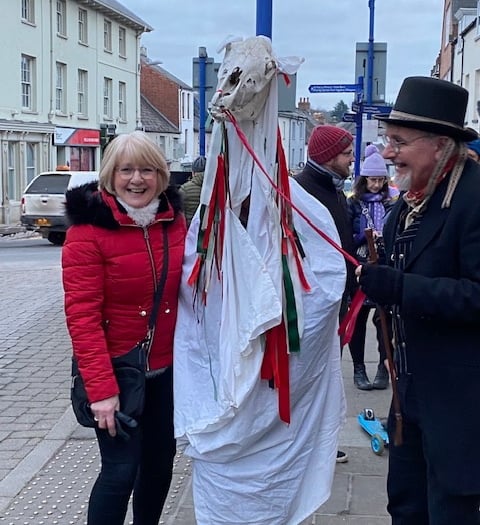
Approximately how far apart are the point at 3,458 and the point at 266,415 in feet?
8.21

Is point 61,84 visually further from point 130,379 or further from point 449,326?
point 449,326

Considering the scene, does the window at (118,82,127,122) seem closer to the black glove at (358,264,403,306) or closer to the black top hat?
the black top hat

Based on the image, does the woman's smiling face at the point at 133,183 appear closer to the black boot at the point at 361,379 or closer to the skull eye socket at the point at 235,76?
the skull eye socket at the point at 235,76

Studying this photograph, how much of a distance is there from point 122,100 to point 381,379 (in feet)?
109

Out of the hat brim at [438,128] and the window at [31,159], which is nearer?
the hat brim at [438,128]

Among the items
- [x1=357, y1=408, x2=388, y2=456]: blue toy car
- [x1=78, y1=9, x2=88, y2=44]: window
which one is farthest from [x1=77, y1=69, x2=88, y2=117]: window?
[x1=357, y1=408, x2=388, y2=456]: blue toy car

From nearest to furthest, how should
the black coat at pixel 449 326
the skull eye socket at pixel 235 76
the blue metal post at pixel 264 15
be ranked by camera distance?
the black coat at pixel 449 326, the skull eye socket at pixel 235 76, the blue metal post at pixel 264 15

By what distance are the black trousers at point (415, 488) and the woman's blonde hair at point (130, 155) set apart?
124cm

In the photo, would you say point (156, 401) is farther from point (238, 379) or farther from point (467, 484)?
point (467, 484)

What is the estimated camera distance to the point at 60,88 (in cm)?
3123

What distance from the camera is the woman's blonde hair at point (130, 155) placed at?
9.84ft

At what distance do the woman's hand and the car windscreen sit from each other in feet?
61.9

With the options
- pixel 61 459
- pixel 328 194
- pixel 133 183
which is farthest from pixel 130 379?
pixel 328 194

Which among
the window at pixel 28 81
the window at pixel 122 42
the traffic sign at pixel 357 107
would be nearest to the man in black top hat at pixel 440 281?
the traffic sign at pixel 357 107
